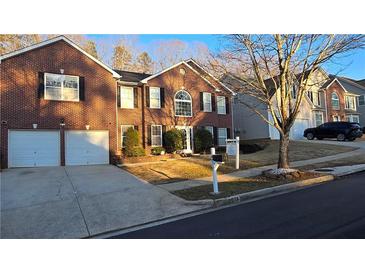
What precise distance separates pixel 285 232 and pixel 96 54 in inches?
1452

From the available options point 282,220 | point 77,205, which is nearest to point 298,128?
point 282,220

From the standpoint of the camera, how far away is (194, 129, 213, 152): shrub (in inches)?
894

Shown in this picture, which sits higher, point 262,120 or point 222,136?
point 262,120

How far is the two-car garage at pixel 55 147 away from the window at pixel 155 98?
4.65 metres

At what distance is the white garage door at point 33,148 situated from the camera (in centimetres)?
1611

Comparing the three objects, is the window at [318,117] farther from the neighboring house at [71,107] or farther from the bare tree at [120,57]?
the bare tree at [120,57]

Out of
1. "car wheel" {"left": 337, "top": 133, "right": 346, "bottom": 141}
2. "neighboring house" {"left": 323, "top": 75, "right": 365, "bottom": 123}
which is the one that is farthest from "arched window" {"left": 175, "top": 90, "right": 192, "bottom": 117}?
"neighboring house" {"left": 323, "top": 75, "right": 365, "bottom": 123}

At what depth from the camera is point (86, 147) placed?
59.4 ft

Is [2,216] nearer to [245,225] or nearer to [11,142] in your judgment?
[245,225]

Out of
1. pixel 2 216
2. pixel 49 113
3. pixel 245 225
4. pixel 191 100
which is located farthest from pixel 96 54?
pixel 245 225

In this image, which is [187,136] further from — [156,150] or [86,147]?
[86,147]

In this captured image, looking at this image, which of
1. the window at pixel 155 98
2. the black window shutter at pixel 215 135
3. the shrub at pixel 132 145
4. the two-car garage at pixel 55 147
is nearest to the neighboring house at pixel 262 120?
the black window shutter at pixel 215 135

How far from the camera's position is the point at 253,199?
8766 millimetres

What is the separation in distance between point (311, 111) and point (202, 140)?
1658 centimetres
